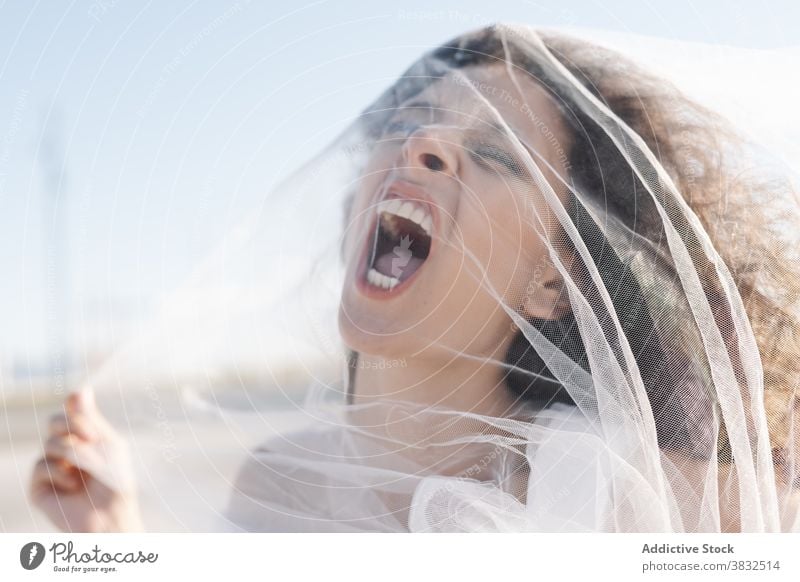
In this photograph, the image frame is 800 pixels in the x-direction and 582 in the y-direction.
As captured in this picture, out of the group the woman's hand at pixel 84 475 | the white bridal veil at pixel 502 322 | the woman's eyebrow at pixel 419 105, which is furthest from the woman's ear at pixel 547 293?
the woman's hand at pixel 84 475

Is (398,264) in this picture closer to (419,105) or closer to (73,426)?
(419,105)

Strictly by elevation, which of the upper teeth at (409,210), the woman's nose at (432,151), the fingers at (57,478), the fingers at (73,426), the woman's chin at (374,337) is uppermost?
the woman's nose at (432,151)

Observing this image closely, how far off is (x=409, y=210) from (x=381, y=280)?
90mm

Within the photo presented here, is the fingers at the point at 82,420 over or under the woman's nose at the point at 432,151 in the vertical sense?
under

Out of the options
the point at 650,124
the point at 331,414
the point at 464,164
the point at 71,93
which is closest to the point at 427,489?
the point at 331,414

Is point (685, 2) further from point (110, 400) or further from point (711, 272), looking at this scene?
point (110, 400)

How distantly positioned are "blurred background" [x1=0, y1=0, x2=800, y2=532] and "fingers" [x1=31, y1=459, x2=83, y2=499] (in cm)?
5

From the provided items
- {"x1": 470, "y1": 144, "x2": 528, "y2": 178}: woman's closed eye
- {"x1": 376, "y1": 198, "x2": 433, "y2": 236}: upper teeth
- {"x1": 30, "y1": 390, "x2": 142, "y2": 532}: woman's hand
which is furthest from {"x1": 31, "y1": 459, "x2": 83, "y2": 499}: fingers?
{"x1": 470, "y1": 144, "x2": 528, "y2": 178}: woman's closed eye

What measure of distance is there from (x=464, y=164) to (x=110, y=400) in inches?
19.3

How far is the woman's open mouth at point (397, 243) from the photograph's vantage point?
0.94 meters

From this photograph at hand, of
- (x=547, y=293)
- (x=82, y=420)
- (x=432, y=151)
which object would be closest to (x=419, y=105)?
(x=432, y=151)

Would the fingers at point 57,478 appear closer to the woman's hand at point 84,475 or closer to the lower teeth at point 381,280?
the woman's hand at point 84,475

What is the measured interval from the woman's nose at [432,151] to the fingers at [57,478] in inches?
20.0
